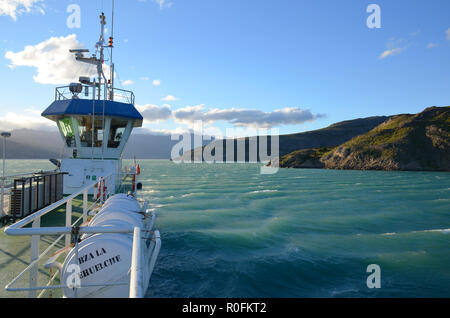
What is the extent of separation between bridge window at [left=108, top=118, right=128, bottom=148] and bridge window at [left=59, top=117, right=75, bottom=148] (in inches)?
90.5

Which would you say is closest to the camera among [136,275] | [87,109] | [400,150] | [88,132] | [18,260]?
[136,275]

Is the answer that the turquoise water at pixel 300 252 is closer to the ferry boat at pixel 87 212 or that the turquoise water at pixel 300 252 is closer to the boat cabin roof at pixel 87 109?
the ferry boat at pixel 87 212

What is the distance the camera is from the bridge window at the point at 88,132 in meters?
17.2

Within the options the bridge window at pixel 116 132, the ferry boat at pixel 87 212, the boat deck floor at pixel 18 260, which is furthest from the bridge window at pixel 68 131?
the boat deck floor at pixel 18 260

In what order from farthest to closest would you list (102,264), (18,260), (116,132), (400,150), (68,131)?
(400,150), (116,132), (68,131), (18,260), (102,264)

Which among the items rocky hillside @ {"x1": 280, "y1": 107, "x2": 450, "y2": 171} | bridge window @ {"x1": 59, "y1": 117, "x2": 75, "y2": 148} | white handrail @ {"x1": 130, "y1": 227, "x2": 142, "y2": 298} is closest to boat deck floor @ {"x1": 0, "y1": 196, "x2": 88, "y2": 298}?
white handrail @ {"x1": 130, "y1": 227, "x2": 142, "y2": 298}

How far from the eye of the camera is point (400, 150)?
9462 centimetres

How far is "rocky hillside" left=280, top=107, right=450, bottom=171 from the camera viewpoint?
9050 centimetres

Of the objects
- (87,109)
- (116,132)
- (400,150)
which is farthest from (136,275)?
(400,150)

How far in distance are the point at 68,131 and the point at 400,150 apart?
104646 millimetres

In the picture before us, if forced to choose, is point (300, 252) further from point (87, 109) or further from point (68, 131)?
point (68, 131)

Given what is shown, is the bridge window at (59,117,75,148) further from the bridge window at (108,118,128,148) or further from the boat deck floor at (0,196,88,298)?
the boat deck floor at (0,196,88,298)

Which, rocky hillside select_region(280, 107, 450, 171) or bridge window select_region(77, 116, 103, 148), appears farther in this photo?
rocky hillside select_region(280, 107, 450, 171)

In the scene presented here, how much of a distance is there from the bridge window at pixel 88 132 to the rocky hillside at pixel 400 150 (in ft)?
319
